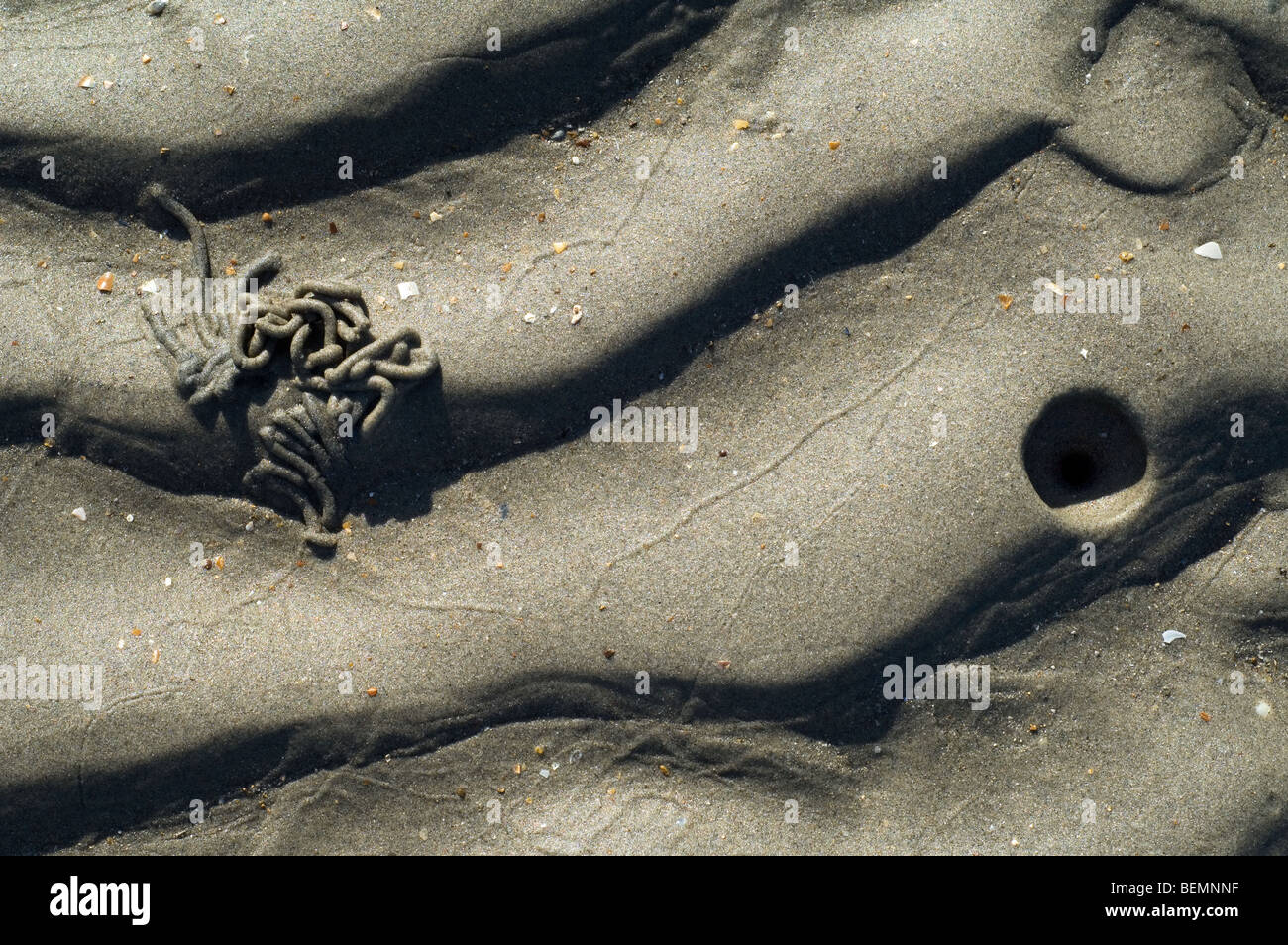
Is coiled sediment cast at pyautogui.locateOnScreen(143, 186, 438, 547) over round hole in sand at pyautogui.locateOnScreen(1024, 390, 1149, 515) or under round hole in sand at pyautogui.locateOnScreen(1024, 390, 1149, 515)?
over

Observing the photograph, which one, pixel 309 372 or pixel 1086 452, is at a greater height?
pixel 309 372

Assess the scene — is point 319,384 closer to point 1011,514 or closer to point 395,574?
point 395,574

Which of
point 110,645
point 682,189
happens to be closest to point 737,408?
point 682,189

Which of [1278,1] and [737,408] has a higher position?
[1278,1]

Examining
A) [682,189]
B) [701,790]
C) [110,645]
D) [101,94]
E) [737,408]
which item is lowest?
[701,790]
